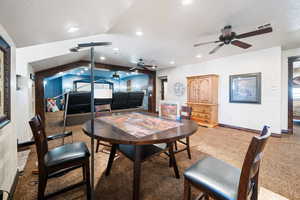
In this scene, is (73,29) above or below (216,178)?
above

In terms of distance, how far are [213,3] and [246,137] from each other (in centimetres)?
336

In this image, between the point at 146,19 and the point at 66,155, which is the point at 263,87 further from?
the point at 66,155

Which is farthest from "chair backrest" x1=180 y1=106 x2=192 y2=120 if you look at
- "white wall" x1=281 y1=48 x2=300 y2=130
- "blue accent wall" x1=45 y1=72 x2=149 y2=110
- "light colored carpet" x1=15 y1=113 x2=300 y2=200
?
"blue accent wall" x1=45 y1=72 x2=149 y2=110

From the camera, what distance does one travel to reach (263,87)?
3.81 metres

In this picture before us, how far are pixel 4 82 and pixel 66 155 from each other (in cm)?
107

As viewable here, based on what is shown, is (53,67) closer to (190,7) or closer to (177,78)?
(190,7)

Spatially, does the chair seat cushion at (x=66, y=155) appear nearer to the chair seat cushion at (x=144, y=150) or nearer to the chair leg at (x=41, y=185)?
the chair leg at (x=41, y=185)

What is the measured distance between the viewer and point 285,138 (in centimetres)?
338

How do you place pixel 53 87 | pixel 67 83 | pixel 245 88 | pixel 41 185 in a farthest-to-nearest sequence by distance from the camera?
1. pixel 67 83
2. pixel 53 87
3. pixel 245 88
4. pixel 41 185

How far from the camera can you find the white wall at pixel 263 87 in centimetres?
358

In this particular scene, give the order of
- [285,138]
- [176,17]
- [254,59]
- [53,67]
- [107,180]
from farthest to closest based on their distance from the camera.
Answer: [53,67]
[254,59]
[285,138]
[176,17]
[107,180]

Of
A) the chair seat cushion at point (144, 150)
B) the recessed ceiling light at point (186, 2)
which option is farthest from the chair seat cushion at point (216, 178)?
the recessed ceiling light at point (186, 2)

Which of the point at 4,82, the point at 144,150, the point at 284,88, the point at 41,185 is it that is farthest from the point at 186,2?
the point at 284,88

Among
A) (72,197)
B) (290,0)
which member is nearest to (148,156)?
(72,197)
